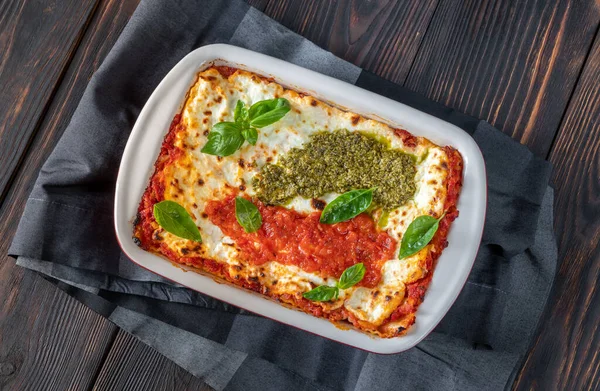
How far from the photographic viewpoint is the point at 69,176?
115 inches

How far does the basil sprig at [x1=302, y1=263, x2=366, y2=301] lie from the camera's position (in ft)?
8.39

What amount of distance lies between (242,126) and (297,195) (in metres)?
0.40

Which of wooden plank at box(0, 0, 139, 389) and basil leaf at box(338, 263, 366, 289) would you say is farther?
wooden plank at box(0, 0, 139, 389)

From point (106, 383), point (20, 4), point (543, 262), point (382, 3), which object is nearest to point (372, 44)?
point (382, 3)

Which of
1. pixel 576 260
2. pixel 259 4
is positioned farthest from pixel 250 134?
pixel 576 260

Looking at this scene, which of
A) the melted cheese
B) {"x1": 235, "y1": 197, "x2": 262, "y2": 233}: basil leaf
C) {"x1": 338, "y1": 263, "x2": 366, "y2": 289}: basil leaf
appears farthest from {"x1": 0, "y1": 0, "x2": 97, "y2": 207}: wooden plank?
{"x1": 338, "y1": 263, "x2": 366, "y2": 289}: basil leaf

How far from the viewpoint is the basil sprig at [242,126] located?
2.58 metres

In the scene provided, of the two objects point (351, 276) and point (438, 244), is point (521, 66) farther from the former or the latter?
point (351, 276)

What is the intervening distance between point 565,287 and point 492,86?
1.09 m

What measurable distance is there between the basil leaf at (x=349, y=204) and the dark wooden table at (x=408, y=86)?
84 centimetres

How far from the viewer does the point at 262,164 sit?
2717mm

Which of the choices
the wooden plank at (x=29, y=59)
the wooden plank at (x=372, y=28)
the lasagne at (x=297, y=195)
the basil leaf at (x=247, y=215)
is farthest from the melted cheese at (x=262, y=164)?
the wooden plank at (x=29, y=59)

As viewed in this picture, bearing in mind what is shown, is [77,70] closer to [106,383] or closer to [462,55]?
[106,383]

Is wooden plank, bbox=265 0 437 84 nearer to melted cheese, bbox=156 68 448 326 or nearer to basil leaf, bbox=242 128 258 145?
melted cheese, bbox=156 68 448 326
